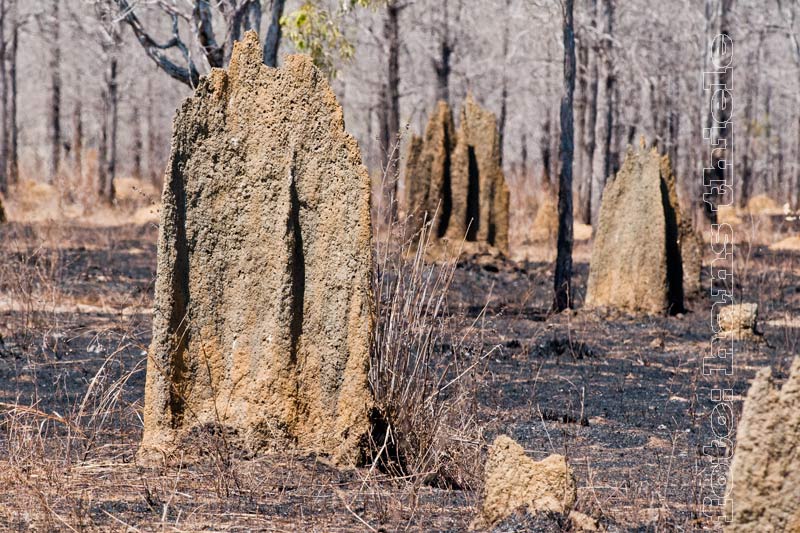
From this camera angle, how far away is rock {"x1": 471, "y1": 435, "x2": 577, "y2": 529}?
11.9 feet

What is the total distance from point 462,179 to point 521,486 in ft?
38.6

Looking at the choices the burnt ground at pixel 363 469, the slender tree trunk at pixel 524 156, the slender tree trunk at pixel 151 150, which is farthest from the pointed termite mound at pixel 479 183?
the slender tree trunk at pixel 524 156

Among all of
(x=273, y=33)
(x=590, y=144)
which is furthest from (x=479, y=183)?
(x=590, y=144)

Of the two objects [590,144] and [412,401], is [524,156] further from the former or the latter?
[412,401]

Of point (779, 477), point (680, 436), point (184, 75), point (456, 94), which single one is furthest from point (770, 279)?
point (456, 94)

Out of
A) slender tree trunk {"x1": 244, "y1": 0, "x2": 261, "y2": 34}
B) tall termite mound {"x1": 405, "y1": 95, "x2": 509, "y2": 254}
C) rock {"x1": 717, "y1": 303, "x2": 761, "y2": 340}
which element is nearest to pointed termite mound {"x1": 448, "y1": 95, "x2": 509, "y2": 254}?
tall termite mound {"x1": 405, "y1": 95, "x2": 509, "y2": 254}

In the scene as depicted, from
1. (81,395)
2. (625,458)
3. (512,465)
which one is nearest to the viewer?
(512,465)

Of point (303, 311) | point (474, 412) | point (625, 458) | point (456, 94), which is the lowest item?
point (625, 458)

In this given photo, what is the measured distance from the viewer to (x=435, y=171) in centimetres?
1510

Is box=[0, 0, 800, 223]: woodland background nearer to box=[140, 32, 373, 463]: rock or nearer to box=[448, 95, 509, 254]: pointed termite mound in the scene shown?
box=[448, 95, 509, 254]: pointed termite mound

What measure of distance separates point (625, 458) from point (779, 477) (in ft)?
7.59

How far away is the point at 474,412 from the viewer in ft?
15.2

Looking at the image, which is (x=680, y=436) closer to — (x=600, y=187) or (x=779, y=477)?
(x=779, y=477)

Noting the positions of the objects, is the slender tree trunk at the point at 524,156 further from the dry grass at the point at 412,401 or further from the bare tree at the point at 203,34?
the dry grass at the point at 412,401
